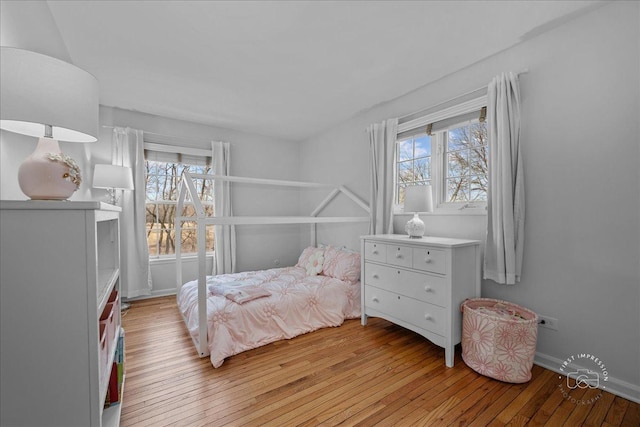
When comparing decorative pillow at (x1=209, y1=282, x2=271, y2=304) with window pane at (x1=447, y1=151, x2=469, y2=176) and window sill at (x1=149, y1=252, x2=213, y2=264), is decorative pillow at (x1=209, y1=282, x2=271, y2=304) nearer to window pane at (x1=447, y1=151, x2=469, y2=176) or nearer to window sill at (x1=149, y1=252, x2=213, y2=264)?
window sill at (x1=149, y1=252, x2=213, y2=264)

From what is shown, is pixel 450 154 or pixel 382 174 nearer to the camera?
pixel 450 154

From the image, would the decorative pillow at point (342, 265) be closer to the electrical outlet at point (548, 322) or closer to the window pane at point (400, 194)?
the window pane at point (400, 194)

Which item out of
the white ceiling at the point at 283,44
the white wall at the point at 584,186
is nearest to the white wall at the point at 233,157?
the white ceiling at the point at 283,44

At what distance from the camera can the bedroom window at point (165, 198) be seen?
3680mm

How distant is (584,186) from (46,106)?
2.84 metres

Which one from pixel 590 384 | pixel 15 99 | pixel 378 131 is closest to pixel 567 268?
pixel 590 384

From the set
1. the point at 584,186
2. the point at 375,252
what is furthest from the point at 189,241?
the point at 584,186

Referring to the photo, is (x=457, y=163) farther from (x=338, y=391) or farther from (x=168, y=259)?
(x=168, y=259)

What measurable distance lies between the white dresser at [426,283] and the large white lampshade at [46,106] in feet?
6.98

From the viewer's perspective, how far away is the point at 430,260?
212cm

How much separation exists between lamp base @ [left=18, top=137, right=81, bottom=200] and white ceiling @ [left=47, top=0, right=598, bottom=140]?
131cm

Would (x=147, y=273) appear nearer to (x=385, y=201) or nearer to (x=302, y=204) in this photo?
(x=302, y=204)

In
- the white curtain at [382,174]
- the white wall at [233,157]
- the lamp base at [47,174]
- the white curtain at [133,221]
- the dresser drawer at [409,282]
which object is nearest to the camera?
the lamp base at [47,174]

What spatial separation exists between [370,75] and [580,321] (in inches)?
99.8
